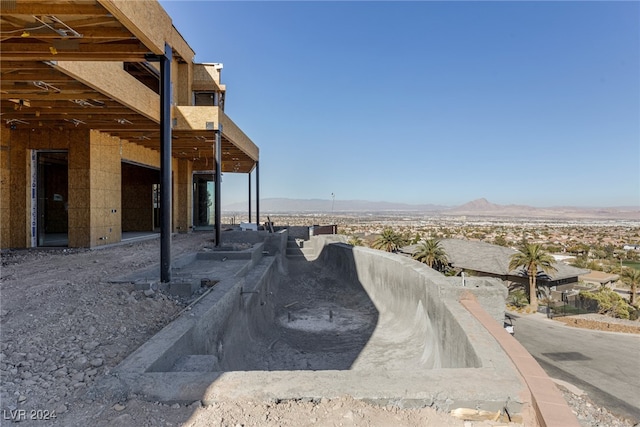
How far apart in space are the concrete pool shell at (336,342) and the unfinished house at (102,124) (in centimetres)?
304

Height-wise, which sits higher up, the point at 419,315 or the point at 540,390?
the point at 540,390

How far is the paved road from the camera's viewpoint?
14164 mm

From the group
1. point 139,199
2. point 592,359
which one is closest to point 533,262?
point 592,359

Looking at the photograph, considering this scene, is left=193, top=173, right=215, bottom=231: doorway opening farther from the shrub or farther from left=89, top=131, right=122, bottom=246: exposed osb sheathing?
the shrub

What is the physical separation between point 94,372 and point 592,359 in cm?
2235

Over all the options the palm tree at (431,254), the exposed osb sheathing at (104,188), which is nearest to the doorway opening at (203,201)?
the exposed osb sheathing at (104,188)

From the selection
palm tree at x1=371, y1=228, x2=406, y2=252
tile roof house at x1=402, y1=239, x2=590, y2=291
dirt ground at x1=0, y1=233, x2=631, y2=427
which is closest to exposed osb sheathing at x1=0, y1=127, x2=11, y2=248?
dirt ground at x1=0, y1=233, x2=631, y2=427

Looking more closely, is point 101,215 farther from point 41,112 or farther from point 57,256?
point 41,112

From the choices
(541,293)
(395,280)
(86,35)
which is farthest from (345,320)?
(541,293)

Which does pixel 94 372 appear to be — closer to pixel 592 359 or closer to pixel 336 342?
pixel 336 342

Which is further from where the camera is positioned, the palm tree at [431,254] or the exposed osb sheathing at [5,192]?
the palm tree at [431,254]

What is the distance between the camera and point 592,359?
18.2 meters

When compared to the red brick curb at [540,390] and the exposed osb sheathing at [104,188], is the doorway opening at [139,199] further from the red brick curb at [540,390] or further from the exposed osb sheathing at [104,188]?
the red brick curb at [540,390]

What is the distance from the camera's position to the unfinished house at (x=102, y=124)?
251 inches
